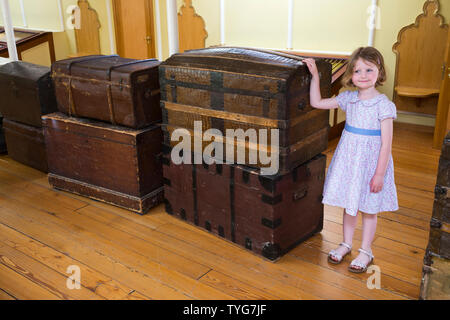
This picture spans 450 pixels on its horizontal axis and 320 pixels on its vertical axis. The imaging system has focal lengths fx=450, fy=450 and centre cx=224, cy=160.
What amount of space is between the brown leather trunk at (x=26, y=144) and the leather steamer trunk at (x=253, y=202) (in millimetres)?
1428

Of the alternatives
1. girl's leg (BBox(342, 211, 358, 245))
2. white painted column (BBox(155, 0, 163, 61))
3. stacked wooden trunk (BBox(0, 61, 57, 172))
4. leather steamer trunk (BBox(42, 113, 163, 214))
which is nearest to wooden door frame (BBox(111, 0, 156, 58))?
white painted column (BBox(155, 0, 163, 61))

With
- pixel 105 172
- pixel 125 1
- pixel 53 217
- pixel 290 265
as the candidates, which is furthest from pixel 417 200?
pixel 125 1

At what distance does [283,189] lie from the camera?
8.26ft

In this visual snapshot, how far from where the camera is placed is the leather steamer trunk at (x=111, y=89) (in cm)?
299

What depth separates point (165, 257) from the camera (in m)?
2.65

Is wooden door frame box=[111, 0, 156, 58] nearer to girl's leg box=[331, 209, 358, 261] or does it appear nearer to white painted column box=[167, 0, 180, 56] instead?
white painted column box=[167, 0, 180, 56]

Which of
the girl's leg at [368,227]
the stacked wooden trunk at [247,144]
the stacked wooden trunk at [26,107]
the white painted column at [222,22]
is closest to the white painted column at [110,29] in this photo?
the white painted column at [222,22]

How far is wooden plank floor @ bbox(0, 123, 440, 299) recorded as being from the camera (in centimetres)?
234

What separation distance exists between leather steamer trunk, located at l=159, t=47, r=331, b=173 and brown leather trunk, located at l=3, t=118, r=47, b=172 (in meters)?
1.56

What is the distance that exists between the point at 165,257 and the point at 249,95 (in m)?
1.06

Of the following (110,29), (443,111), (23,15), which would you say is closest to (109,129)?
(443,111)

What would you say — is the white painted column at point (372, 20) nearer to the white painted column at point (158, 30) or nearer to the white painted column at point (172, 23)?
the white painted column at point (172, 23)

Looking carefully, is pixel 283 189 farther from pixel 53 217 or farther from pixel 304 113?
pixel 53 217
